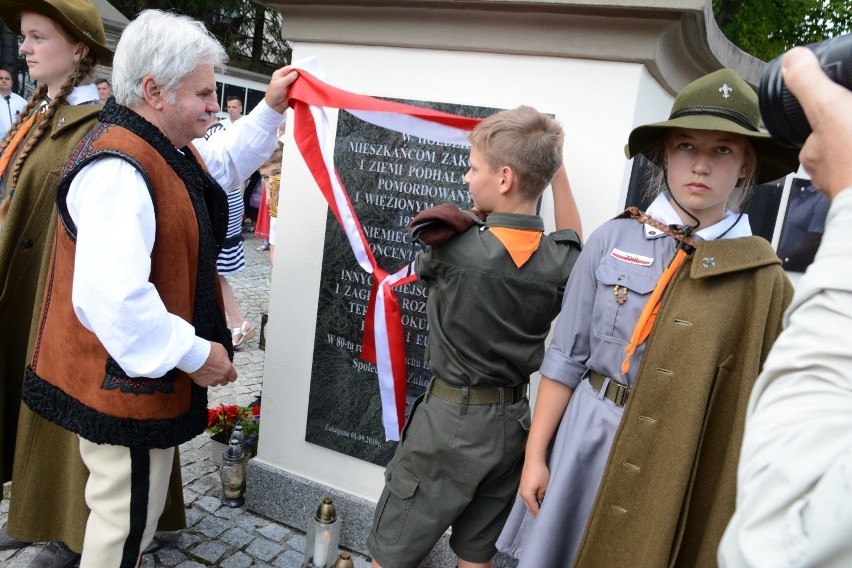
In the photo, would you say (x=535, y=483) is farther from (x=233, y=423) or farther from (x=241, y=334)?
(x=241, y=334)

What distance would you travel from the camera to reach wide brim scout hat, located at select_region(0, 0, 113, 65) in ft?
8.62

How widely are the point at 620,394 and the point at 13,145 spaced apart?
2734 millimetres

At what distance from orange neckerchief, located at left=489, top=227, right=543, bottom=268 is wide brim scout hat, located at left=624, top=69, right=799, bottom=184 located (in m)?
0.45

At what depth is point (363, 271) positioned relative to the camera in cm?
302

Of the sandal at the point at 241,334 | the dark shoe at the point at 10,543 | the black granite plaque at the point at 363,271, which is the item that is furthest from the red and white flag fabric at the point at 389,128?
the sandal at the point at 241,334

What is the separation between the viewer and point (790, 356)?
34.2 inches

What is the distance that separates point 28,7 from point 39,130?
49cm

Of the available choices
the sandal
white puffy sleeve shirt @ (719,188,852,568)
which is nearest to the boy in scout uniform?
white puffy sleeve shirt @ (719,188,852,568)

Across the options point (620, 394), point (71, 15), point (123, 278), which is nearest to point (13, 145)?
point (71, 15)

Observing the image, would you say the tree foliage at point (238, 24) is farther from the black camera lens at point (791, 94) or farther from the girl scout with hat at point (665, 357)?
the black camera lens at point (791, 94)

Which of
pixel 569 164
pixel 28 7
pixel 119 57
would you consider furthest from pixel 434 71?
pixel 28 7

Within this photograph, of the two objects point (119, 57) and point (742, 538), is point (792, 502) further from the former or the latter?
point (119, 57)

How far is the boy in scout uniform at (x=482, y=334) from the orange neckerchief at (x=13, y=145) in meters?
2.00

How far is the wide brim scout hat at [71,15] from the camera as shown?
8.62ft
